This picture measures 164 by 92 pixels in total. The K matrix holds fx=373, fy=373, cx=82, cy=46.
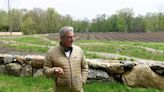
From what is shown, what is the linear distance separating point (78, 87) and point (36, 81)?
480 cm

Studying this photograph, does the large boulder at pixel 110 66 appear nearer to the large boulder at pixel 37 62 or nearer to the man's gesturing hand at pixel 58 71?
the large boulder at pixel 37 62

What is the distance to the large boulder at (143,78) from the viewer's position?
8.91 metres

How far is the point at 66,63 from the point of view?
15.6 ft

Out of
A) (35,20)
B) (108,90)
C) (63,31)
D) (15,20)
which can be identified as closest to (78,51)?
(63,31)

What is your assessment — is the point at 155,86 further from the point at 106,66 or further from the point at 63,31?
the point at 63,31

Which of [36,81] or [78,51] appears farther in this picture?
[36,81]

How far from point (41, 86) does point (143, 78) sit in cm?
247

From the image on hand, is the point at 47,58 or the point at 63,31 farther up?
the point at 63,31

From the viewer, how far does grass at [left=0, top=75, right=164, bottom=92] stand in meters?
8.59

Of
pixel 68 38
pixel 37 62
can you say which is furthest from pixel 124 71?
pixel 68 38

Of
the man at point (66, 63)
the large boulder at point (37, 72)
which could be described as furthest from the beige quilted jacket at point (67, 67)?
the large boulder at point (37, 72)

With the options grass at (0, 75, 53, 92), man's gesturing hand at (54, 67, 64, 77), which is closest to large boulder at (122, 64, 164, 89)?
grass at (0, 75, 53, 92)

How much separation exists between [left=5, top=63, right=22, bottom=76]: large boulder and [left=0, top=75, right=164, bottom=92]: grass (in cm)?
66

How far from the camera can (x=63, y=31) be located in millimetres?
4723
